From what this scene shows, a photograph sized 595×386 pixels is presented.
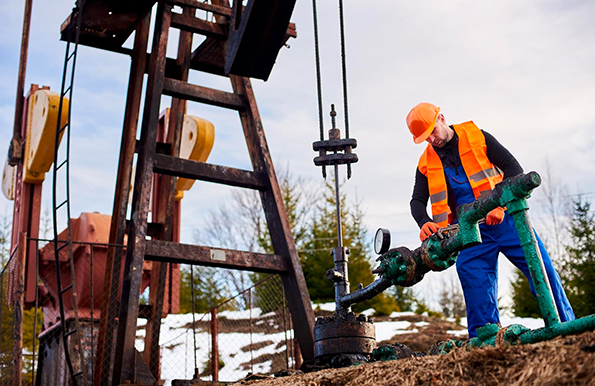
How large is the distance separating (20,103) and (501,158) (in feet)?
19.1

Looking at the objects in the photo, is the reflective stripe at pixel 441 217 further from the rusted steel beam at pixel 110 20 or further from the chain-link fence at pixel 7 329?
the chain-link fence at pixel 7 329

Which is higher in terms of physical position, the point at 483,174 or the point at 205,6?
the point at 205,6

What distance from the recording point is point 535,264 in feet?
8.64

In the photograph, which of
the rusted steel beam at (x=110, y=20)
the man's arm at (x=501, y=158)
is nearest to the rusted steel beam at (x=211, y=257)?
the rusted steel beam at (x=110, y=20)

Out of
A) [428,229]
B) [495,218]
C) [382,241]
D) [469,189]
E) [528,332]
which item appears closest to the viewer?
[528,332]

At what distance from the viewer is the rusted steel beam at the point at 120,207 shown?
5.45m

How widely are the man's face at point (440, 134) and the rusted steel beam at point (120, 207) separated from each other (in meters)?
2.84

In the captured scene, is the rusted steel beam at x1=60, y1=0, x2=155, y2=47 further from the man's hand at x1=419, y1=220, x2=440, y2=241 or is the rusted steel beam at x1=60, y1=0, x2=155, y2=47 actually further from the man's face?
the man's hand at x1=419, y1=220, x2=440, y2=241

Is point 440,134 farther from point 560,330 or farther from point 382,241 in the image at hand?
point 560,330

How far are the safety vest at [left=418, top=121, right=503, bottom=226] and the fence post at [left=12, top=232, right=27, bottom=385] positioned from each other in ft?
12.1

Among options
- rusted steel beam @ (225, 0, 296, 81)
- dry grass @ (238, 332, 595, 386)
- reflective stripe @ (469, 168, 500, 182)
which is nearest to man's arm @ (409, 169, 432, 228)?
reflective stripe @ (469, 168, 500, 182)

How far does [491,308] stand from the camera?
3518 millimetres

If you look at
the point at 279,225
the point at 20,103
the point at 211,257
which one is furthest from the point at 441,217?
the point at 20,103

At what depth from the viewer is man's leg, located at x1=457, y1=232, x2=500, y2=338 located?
3510 mm
